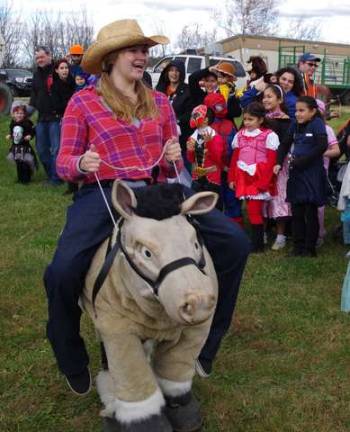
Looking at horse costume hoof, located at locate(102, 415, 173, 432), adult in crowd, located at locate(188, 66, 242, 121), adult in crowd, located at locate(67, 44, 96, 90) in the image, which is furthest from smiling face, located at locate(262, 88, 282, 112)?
horse costume hoof, located at locate(102, 415, 173, 432)

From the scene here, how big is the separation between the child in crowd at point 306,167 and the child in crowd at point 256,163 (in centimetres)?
15

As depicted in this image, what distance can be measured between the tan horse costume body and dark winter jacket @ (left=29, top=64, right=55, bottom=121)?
735cm

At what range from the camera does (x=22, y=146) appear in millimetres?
10477

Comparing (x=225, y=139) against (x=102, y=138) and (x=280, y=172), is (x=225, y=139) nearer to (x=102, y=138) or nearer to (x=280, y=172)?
(x=280, y=172)

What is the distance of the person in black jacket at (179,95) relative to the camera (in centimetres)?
883

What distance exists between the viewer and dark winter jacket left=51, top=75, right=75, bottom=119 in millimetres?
10047

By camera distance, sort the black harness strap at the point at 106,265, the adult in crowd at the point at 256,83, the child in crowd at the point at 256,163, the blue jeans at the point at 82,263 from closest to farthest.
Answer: the black harness strap at the point at 106,265 → the blue jeans at the point at 82,263 → the child in crowd at the point at 256,163 → the adult in crowd at the point at 256,83

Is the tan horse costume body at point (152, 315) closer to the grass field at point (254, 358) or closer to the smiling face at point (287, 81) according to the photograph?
the grass field at point (254, 358)

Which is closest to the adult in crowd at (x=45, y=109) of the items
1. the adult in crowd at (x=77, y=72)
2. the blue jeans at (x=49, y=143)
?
the blue jeans at (x=49, y=143)

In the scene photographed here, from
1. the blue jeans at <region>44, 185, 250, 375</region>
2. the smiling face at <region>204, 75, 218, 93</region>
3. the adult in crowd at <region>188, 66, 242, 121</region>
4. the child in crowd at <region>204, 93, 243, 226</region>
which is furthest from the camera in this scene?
the smiling face at <region>204, 75, 218, 93</region>

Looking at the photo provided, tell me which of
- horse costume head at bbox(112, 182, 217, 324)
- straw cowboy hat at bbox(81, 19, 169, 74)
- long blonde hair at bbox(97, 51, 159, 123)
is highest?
straw cowboy hat at bbox(81, 19, 169, 74)

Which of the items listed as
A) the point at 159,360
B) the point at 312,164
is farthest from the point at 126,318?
the point at 312,164

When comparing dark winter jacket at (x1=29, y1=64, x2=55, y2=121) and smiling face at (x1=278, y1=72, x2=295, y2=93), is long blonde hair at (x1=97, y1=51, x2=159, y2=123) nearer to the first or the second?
smiling face at (x1=278, y1=72, x2=295, y2=93)

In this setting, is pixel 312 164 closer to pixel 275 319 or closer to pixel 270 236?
pixel 270 236
